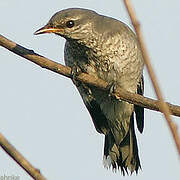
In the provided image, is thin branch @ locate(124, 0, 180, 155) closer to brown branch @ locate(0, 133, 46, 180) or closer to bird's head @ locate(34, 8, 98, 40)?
brown branch @ locate(0, 133, 46, 180)

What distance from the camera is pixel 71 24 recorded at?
5.17 meters

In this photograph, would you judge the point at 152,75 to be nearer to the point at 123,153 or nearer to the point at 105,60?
the point at 105,60

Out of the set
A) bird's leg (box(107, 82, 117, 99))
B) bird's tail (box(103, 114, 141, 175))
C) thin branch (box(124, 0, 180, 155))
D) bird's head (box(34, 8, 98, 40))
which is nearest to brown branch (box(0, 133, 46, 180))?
thin branch (box(124, 0, 180, 155))

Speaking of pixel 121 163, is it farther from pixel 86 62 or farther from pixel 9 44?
pixel 9 44

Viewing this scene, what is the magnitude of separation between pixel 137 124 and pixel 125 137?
0.41 metres

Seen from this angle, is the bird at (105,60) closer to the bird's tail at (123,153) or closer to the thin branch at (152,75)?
the bird's tail at (123,153)

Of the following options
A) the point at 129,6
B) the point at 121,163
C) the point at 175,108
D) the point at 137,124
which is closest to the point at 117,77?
the point at 137,124

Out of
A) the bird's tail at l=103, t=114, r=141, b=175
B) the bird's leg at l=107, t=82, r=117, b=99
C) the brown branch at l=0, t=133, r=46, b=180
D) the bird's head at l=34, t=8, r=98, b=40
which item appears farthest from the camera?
the bird's tail at l=103, t=114, r=141, b=175

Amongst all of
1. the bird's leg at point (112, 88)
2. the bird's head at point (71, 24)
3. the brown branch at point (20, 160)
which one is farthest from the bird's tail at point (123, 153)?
the brown branch at point (20, 160)

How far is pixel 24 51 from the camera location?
14.1 feet

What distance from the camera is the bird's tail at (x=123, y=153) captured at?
6852mm

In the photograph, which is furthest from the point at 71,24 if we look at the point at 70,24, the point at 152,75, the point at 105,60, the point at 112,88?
the point at 152,75

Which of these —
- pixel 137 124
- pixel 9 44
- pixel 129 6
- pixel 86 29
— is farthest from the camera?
pixel 137 124

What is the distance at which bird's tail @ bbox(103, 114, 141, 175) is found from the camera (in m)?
6.85
